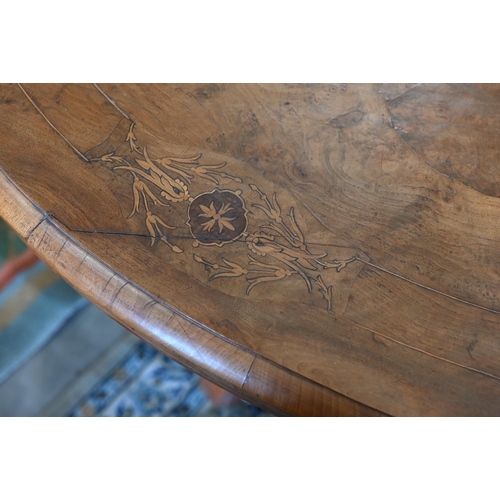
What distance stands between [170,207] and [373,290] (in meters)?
0.29

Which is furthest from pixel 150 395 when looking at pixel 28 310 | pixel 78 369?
pixel 28 310

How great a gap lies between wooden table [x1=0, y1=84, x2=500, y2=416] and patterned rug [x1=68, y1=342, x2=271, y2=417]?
1.93ft

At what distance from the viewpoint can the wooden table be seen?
0.62 m

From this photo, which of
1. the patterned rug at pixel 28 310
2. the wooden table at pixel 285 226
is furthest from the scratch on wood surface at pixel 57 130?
the patterned rug at pixel 28 310

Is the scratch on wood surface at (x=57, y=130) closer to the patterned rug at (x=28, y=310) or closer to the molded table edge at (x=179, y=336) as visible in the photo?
the molded table edge at (x=179, y=336)

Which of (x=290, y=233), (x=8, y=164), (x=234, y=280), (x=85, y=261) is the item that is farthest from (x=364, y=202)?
(x=8, y=164)

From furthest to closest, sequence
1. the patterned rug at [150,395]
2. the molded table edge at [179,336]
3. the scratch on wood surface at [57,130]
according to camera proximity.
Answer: the patterned rug at [150,395]
the scratch on wood surface at [57,130]
the molded table edge at [179,336]

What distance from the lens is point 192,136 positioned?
791mm

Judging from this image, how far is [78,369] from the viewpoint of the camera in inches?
48.2

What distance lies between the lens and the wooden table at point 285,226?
618 mm

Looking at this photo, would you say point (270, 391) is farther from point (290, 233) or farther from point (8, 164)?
point (8, 164)

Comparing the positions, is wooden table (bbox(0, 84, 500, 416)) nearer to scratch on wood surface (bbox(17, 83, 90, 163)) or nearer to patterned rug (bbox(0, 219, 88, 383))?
scratch on wood surface (bbox(17, 83, 90, 163))

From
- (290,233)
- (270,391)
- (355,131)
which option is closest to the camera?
(270,391)

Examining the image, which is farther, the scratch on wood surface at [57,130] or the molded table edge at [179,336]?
the scratch on wood surface at [57,130]
